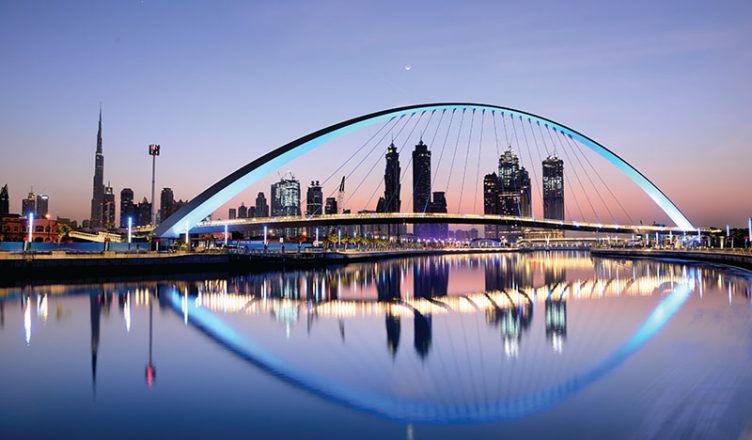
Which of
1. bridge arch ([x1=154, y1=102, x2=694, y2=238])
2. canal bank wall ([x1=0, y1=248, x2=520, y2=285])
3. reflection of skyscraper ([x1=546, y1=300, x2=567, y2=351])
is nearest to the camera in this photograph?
reflection of skyscraper ([x1=546, y1=300, x2=567, y2=351])

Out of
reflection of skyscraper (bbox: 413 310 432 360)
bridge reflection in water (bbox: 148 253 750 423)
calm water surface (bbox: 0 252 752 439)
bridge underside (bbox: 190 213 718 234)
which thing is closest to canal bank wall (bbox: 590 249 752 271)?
bridge underside (bbox: 190 213 718 234)

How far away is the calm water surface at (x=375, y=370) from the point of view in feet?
21.9

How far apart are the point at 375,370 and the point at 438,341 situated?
280 cm

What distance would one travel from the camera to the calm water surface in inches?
263

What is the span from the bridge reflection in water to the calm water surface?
45mm

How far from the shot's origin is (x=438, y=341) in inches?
473

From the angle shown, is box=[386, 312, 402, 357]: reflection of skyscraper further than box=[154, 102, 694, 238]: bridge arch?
No

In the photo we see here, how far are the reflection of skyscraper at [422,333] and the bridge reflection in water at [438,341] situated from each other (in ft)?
0.08

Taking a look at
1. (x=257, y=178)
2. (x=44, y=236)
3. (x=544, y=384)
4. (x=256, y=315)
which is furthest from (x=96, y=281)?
(x=44, y=236)

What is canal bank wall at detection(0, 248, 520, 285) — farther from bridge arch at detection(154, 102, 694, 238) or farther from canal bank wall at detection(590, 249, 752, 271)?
canal bank wall at detection(590, 249, 752, 271)

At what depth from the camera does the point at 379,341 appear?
12.2 meters

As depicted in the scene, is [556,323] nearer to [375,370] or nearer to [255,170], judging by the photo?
[375,370]

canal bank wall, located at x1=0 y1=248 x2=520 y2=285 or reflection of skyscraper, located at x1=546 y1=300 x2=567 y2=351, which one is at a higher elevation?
canal bank wall, located at x1=0 y1=248 x2=520 y2=285

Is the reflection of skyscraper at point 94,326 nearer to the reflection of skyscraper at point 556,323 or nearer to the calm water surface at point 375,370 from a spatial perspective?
the calm water surface at point 375,370
